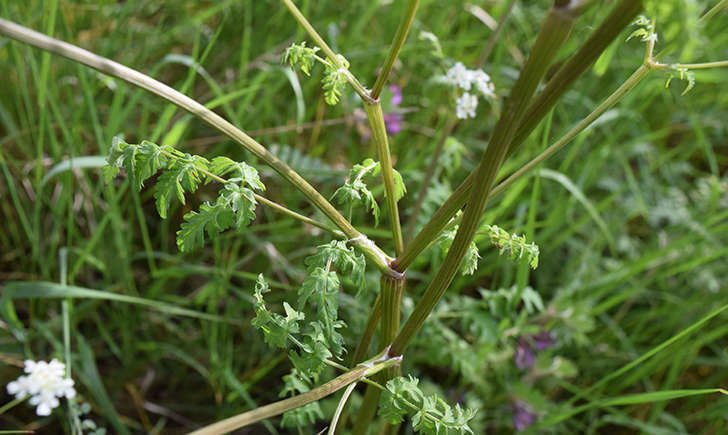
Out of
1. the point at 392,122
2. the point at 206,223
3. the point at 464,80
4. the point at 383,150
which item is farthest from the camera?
the point at 392,122

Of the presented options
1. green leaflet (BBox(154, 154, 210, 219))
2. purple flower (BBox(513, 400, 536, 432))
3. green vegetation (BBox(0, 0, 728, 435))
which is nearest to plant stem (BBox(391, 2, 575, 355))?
green vegetation (BBox(0, 0, 728, 435))

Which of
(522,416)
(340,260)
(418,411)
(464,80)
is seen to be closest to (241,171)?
(340,260)

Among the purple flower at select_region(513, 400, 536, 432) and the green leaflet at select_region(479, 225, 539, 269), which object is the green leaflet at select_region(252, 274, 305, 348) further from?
the purple flower at select_region(513, 400, 536, 432)

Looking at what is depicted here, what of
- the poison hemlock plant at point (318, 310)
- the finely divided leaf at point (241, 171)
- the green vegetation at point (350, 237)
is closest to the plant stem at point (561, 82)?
the green vegetation at point (350, 237)

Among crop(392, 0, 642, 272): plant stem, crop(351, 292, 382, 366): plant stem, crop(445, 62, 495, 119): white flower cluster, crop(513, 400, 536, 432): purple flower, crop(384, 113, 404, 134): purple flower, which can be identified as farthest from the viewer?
crop(384, 113, 404, 134): purple flower

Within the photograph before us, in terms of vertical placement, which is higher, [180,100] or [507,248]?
[180,100]

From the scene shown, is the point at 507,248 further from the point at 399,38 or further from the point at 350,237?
the point at 399,38

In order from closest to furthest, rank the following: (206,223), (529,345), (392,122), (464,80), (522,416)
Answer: (206,223)
(464,80)
(522,416)
(529,345)
(392,122)
